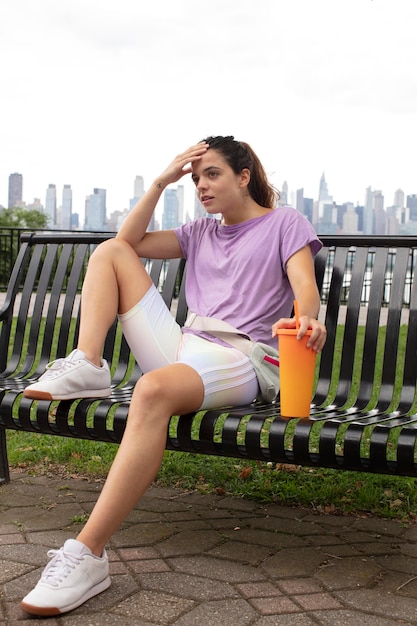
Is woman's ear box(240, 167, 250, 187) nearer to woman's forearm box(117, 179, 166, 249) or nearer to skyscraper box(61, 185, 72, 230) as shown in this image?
woman's forearm box(117, 179, 166, 249)

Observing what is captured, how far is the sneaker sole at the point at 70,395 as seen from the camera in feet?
9.09

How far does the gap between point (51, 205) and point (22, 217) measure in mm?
1504

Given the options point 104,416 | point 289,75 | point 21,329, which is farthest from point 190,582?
point 289,75

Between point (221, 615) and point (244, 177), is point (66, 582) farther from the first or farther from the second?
point (244, 177)

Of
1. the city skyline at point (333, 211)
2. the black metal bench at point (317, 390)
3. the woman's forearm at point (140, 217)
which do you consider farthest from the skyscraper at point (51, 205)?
the woman's forearm at point (140, 217)

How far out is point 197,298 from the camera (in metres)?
3.32

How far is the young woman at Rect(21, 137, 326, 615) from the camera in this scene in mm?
2500

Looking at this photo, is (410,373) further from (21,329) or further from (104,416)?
(21,329)

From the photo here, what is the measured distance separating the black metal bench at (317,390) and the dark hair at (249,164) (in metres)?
0.31

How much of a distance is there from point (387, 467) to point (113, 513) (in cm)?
85

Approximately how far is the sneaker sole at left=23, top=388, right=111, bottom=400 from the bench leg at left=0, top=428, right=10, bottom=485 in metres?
0.95

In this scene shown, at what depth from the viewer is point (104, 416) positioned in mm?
2777

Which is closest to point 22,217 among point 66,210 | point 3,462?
point 66,210

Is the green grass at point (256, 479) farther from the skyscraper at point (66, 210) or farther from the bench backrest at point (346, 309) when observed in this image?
the skyscraper at point (66, 210)
